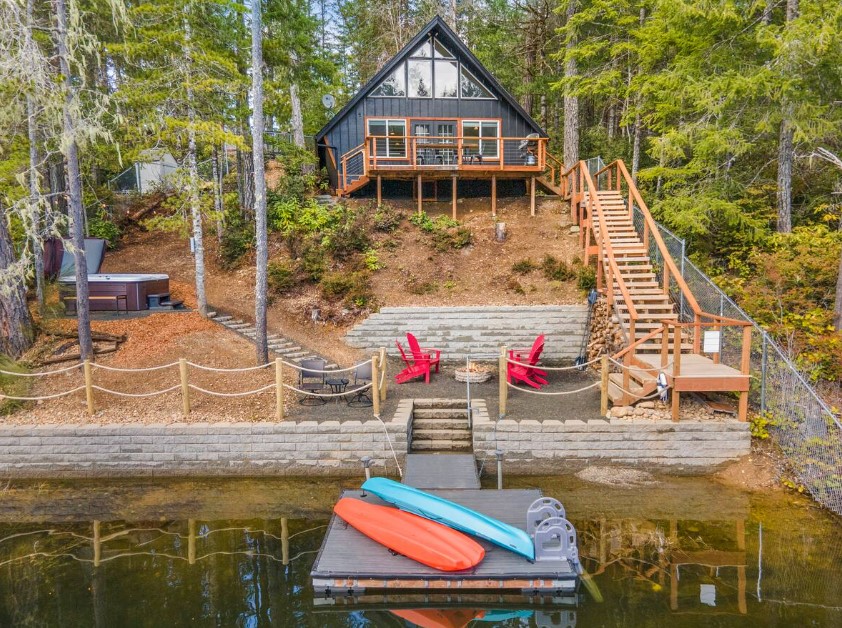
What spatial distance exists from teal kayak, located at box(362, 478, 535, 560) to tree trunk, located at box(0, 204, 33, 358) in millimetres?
9553

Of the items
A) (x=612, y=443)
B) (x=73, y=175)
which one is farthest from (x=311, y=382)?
(x=73, y=175)

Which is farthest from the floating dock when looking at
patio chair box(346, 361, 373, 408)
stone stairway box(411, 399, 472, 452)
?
patio chair box(346, 361, 373, 408)

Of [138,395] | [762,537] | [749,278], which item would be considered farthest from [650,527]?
[138,395]

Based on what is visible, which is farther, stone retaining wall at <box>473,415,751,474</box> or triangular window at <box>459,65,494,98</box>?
triangular window at <box>459,65,494,98</box>

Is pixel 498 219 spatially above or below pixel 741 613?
above

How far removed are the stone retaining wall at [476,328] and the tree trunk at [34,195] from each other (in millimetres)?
7003

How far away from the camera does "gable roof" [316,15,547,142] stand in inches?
741

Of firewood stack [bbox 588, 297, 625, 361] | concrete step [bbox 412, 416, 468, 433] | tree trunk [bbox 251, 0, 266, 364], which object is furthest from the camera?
firewood stack [bbox 588, 297, 625, 361]

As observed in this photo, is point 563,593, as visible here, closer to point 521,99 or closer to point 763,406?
point 763,406

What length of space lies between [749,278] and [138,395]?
44.5ft

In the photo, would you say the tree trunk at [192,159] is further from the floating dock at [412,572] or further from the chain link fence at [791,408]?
the chain link fence at [791,408]

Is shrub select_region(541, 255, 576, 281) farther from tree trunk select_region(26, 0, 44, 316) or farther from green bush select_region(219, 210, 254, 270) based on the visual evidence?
tree trunk select_region(26, 0, 44, 316)

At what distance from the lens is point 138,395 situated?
29.8ft

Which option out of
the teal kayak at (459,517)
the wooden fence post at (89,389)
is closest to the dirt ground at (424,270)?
the wooden fence post at (89,389)
